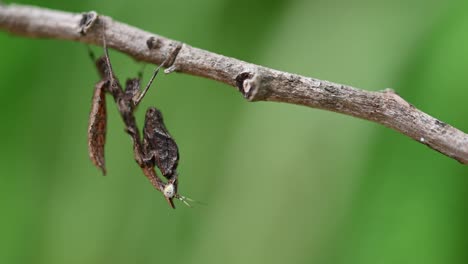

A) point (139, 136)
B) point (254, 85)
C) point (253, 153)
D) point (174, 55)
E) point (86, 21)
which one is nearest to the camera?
point (254, 85)

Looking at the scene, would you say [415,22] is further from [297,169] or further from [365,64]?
[297,169]

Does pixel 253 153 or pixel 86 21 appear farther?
pixel 253 153

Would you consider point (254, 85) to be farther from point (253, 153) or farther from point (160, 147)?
point (253, 153)

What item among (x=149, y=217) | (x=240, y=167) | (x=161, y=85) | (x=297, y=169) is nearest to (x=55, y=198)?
(x=149, y=217)

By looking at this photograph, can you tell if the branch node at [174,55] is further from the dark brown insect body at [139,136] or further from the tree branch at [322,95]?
the dark brown insect body at [139,136]

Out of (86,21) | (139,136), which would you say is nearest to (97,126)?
(139,136)

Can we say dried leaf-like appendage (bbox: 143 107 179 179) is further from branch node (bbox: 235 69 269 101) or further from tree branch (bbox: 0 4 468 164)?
branch node (bbox: 235 69 269 101)

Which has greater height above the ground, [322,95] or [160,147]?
[322,95]
